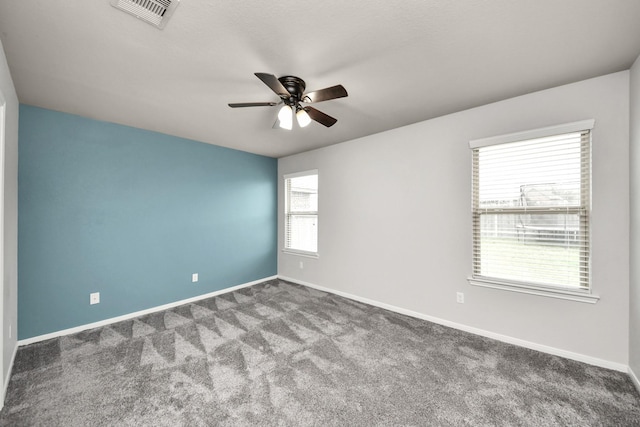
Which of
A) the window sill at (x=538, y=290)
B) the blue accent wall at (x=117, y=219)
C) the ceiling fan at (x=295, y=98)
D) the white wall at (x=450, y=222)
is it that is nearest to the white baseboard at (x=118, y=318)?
the blue accent wall at (x=117, y=219)

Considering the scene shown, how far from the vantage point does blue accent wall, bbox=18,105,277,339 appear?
9.01 ft

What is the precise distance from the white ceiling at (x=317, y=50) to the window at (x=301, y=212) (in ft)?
6.82

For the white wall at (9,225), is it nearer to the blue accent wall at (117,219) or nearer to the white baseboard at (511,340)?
the blue accent wall at (117,219)

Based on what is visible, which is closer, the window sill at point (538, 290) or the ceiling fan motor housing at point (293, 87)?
the ceiling fan motor housing at point (293, 87)

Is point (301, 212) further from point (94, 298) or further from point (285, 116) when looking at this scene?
point (94, 298)

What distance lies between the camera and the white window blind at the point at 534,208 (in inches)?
90.7

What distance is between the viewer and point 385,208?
11.9 feet

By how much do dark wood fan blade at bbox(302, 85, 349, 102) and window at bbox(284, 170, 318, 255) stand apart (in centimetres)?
249

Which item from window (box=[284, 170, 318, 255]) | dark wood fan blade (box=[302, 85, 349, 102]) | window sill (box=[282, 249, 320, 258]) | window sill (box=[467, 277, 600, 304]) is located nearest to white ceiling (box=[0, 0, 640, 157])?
dark wood fan blade (box=[302, 85, 349, 102])

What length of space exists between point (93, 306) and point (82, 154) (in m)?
1.81

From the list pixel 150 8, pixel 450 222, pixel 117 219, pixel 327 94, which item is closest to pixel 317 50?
pixel 327 94

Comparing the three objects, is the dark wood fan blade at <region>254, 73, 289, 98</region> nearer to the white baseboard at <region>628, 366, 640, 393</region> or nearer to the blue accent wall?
the blue accent wall

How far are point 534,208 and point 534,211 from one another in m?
0.03

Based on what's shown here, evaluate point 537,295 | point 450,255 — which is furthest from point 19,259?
point 537,295
